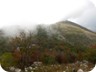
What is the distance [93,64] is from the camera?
459cm

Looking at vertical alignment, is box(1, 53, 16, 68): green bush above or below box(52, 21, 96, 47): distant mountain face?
below

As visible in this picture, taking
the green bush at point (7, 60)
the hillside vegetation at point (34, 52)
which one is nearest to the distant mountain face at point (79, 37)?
the hillside vegetation at point (34, 52)

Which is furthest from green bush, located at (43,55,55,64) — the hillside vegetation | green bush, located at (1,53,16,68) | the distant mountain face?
the distant mountain face

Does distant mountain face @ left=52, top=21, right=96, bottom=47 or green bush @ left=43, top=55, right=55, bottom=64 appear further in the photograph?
distant mountain face @ left=52, top=21, right=96, bottom=47

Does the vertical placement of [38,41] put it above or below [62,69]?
above

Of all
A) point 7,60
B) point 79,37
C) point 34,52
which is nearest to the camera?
point 7,60

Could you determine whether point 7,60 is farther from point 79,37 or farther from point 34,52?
point 79,37

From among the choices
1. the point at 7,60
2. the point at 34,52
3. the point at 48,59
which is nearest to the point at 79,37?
the point at 34,52

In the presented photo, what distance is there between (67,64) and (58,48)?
1.25 ft

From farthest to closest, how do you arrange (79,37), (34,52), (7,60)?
A: (79,37) → (34,52) → (7,60)

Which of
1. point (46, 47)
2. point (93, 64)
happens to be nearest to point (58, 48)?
point (46, 47)

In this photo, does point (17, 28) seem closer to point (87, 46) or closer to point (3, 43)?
point (3, 43)

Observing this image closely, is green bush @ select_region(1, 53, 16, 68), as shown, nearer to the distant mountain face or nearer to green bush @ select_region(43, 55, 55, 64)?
green bush @ select_region(43, 55, 55, 64)

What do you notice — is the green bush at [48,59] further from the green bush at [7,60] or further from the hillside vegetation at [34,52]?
the green bush at [7,60]
